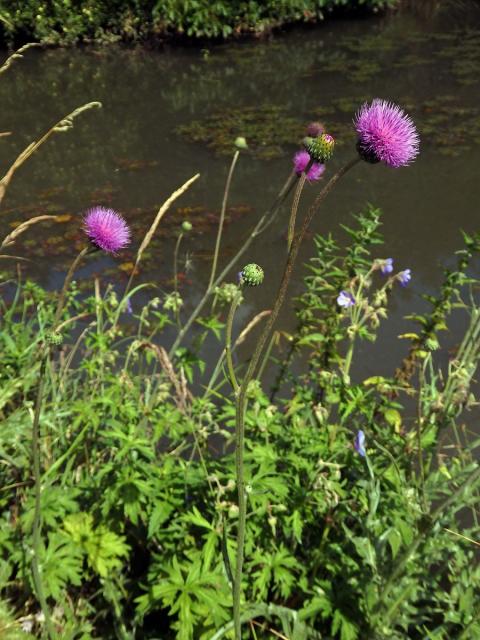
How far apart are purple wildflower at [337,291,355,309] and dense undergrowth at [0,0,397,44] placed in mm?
8644

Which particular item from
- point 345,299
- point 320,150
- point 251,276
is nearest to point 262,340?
point 251,276

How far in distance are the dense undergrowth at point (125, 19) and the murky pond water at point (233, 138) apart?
38cm

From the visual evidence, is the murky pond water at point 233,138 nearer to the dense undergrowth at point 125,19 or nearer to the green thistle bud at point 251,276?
the dense undergrowth at point 125,19

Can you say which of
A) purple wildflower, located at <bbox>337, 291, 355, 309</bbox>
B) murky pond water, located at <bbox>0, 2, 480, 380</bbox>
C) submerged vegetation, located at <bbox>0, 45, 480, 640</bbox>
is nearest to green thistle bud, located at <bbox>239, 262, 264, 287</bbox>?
submerged vegetation, located at <bbox>0, 45, 480, 640</bbox>

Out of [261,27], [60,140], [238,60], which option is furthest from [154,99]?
[261,27]

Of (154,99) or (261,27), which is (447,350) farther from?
(261,27)

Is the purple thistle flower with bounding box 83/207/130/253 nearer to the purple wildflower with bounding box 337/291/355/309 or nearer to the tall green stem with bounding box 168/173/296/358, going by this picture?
the tall green stem with bounding box 168/173/296/358

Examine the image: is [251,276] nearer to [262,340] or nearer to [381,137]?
[262,340]

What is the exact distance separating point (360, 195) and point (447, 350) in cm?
216

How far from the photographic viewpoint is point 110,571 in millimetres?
1531

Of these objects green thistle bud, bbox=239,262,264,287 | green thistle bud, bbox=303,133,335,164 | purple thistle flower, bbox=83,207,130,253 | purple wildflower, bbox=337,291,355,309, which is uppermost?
green thistle bud, bbox=303,133,335,164

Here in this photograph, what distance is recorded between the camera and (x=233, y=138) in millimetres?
5859

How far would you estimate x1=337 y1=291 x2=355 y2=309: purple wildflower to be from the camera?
1868mm

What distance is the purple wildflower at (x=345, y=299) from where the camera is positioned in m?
1.87
